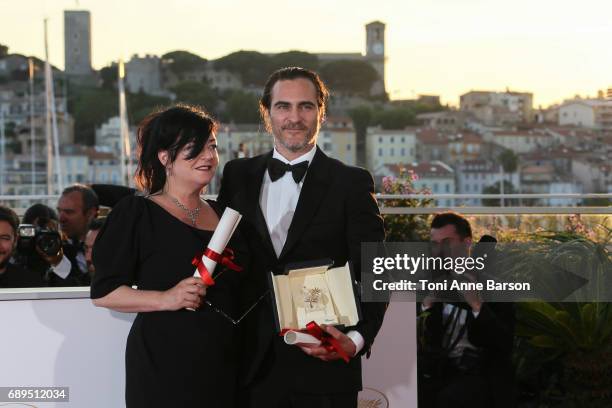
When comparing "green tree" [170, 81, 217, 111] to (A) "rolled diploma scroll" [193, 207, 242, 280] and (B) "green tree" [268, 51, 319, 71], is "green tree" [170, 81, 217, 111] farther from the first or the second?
(A) "rolled diploma scroll" [193, 207, 242, 280]

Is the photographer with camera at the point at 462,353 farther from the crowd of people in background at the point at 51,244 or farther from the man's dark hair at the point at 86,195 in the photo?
the man's dark hair at the point at 86,195

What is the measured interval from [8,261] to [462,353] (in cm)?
181

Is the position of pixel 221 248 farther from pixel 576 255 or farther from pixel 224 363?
pixel 576 255

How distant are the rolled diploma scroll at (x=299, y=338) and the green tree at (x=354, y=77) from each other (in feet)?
310

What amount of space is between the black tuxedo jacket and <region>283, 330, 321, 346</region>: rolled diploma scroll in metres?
0.16

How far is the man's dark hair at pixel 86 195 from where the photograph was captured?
200 inches

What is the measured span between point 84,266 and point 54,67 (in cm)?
9778

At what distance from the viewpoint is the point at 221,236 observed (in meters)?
2.09

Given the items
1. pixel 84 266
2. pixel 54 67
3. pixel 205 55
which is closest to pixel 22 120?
pixel 54 67

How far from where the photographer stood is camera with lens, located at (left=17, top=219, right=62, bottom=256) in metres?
4.19

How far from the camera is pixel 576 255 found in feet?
14.6

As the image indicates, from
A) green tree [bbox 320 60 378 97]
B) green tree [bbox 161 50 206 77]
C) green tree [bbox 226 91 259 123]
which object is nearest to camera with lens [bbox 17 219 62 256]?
green tree [bbox 226 91 259 123]

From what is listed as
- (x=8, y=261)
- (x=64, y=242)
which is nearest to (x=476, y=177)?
(x=64, y=242)

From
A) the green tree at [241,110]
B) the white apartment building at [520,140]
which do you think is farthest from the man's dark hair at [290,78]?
the green tree at [241,110]
